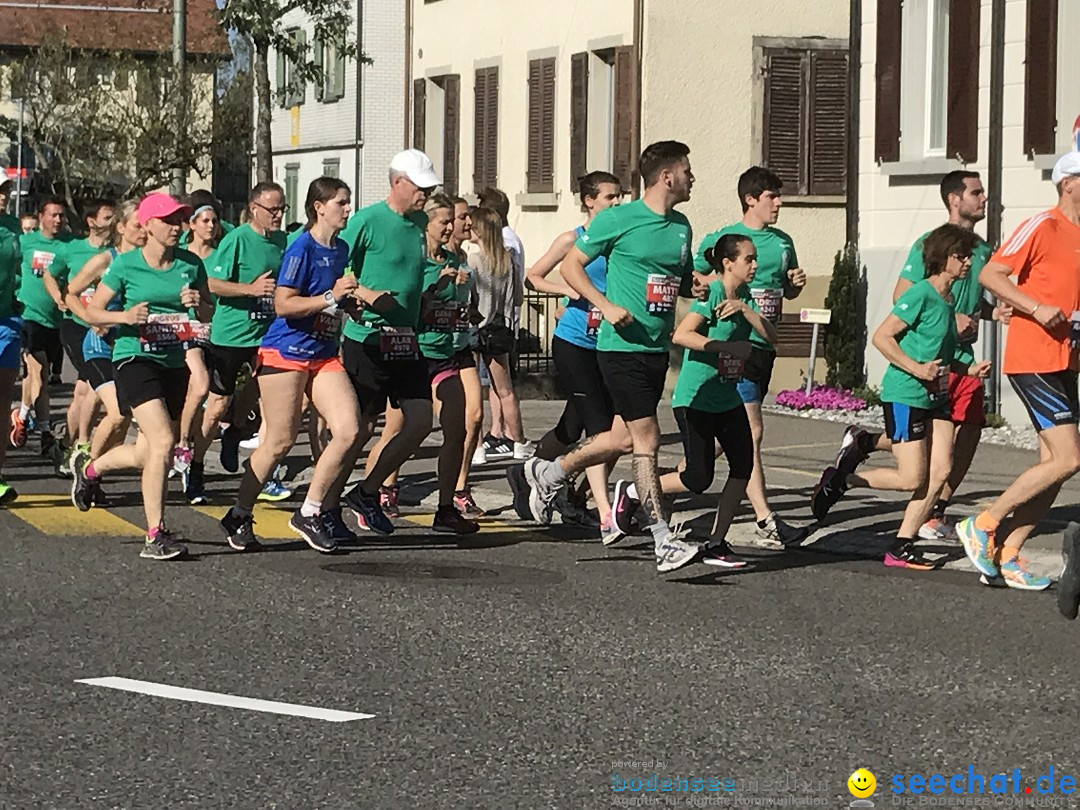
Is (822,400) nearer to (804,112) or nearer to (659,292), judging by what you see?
(804,112)

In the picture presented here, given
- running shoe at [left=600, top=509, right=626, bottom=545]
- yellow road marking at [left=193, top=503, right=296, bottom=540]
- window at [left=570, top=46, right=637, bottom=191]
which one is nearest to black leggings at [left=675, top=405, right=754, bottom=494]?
running shoe at [left=600, top=509, right=626, bottom=545]

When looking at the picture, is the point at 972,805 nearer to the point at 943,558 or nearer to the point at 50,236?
the point at 943,558

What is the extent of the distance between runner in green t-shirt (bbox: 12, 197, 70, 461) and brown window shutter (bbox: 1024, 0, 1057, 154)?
803cm

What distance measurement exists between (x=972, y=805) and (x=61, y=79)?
5543 centimetres

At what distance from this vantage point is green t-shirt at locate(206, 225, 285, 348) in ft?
48.1

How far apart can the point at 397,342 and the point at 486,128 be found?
65.1 ft

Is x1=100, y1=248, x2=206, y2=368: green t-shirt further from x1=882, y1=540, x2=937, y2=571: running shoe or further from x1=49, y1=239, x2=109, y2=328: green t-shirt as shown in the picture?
x1=49, y1=239, x2=109, y2=328: green t-shirt

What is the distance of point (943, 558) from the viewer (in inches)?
472

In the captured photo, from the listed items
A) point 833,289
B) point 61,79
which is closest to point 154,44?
point 61,79

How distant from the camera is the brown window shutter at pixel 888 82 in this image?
2259 centimetres

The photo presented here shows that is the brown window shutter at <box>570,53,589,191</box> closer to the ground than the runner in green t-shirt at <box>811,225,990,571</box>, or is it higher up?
higher up

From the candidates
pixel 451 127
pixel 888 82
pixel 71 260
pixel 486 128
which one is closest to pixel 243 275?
pixel 71 260

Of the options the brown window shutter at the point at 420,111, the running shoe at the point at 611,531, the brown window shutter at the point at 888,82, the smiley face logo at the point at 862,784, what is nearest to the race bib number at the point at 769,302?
the running shoe at the point at 611,531

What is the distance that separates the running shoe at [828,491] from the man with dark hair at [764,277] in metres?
0.14
